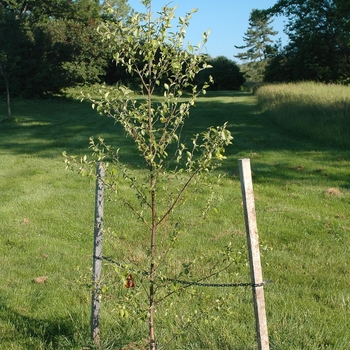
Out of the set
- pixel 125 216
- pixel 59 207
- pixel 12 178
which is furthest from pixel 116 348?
pixel 12 178

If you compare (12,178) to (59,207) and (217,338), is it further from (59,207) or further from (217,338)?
(217,338)

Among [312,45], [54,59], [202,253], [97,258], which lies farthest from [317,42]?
[97,258]

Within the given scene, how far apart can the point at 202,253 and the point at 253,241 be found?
3.17 metres

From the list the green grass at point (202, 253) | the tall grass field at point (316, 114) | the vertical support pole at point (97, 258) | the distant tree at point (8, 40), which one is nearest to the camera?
the vertical support pole at point (97, 258)

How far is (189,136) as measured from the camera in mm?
16906

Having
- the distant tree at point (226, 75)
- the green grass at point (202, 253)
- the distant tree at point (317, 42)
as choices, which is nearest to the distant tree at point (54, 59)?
the distant tree at point (317, 42)

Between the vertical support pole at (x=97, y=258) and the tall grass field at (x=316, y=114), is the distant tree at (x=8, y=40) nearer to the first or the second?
the tall grass field at (x=316, y=114)

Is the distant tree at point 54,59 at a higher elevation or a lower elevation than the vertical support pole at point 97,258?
higher

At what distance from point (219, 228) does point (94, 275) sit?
146 inches

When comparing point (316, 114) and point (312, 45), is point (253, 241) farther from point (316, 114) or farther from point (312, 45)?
point (312, 45)

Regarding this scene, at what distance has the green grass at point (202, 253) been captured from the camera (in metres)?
4.04

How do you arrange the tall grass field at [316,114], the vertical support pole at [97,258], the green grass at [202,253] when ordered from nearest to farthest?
1. the vertical support pole at [97,258]
2. the green grass at [202,253]
3. the tall grass field at [316,114]

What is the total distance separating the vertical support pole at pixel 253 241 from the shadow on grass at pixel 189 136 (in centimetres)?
745

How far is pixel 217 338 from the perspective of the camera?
157 inches
